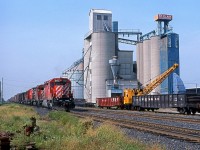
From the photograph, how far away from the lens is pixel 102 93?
342ft

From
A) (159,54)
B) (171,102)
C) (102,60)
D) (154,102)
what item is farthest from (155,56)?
(171,102)

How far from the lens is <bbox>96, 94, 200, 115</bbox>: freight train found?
3406cm

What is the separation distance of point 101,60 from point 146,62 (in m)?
13.9

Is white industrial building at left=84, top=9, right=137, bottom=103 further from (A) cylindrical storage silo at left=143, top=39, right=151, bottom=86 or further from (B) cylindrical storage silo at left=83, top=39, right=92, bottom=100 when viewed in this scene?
(A) cylindrical storage silo at left=143, top=39, right=151, bottom=86

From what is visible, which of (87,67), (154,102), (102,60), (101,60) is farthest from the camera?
(87,67)

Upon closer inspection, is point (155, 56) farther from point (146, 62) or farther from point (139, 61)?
point (139, 61)

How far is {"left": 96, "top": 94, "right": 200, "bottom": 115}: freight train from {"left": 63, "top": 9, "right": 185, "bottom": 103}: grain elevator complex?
41577 mm

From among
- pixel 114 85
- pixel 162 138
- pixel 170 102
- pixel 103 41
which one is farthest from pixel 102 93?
pixel 162 138

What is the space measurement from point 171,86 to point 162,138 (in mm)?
84024

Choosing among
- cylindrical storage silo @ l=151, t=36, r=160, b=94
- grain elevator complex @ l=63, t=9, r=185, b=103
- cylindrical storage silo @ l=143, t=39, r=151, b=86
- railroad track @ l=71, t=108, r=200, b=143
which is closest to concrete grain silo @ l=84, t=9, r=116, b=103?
grain elevator complex @ l=63, t=9, r=185, b=103

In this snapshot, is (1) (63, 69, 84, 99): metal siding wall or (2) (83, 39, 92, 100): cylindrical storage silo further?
(1) (63, 69, 84, 99): metal siding wall

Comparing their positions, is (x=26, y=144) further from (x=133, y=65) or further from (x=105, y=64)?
(x=133, y=65)

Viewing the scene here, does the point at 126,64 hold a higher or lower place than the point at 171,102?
higher

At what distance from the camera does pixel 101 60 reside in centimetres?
10569
